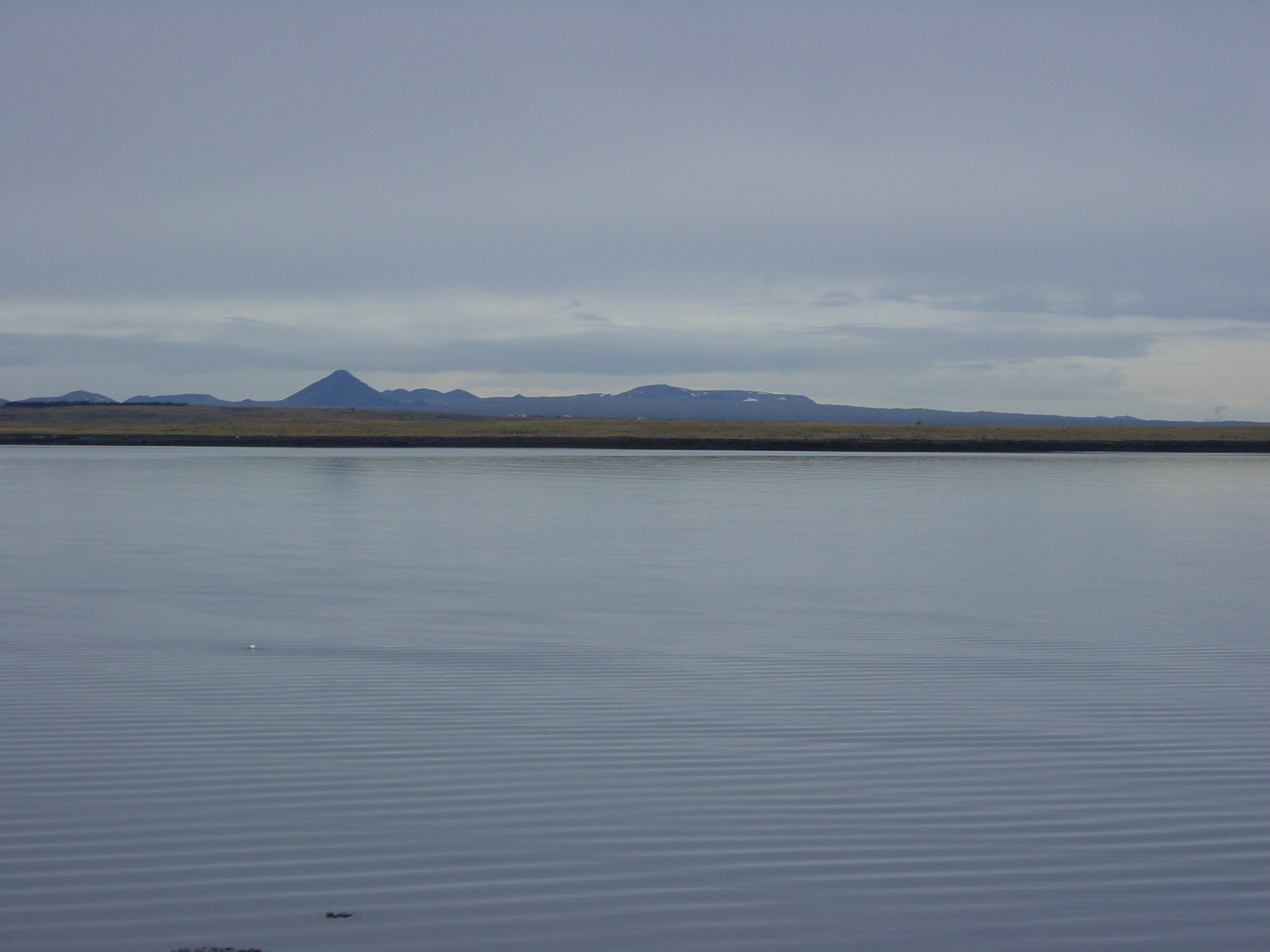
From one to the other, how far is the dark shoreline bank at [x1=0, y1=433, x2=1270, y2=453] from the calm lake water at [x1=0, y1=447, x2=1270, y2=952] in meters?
63.2

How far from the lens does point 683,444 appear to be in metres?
86.8

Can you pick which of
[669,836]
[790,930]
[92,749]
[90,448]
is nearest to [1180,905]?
[790,930]

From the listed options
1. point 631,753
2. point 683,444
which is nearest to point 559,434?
point 683,444

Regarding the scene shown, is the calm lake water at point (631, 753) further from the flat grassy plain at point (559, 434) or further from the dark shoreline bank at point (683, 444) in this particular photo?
the flat grassy plain at point (559, 434)

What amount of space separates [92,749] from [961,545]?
59.6ft

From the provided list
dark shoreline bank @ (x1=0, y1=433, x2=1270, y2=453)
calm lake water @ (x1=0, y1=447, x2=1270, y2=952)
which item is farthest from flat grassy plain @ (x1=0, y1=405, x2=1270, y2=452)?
calm lake water @ (x1=0, y1=447, x2=1270, y2=952)

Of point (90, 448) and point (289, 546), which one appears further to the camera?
point (90, 448)

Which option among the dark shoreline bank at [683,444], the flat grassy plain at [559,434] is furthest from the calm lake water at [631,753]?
the flat grassy plain at [559,434]

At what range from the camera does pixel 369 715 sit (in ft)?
29.9

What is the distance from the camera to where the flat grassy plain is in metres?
85.2

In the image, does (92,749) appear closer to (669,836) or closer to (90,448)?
(669,836)

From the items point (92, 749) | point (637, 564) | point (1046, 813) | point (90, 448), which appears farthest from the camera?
point (90, 448)

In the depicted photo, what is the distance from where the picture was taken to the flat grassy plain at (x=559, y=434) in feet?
280

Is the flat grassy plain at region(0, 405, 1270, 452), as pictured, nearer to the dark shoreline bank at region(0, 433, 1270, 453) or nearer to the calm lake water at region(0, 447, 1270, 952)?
the dark shoreline bank at region(0, 433, 1270, 453)
